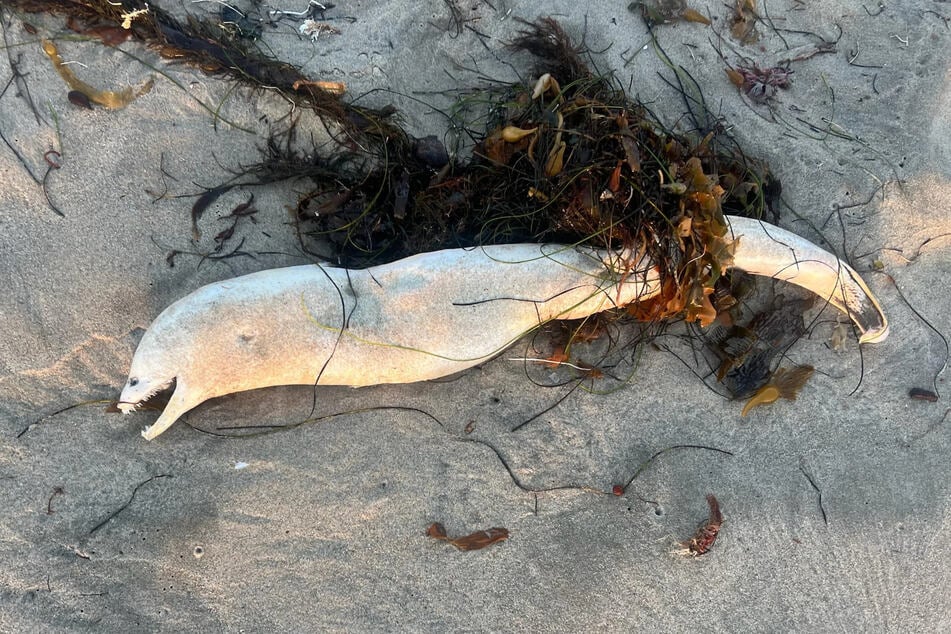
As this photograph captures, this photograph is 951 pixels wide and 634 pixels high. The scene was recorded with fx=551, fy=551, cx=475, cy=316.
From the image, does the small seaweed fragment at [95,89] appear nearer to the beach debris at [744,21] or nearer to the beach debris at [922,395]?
the beach debris at [744,21]

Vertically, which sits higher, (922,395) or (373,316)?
(373,316)

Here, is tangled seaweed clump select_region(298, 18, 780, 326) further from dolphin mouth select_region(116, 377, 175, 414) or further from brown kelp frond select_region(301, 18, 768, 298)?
dolphin mouth select_region(116, 377, 175, 414)

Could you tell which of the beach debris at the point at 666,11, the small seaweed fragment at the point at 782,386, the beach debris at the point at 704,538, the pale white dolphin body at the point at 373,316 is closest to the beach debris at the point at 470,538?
the pale white dolphin body at the point at 373,316

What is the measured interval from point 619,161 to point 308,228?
1636 millimetres

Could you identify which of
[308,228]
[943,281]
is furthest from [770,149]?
[308,228]

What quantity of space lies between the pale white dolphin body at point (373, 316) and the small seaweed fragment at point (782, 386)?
706 mm

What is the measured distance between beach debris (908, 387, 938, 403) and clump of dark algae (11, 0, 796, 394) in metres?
0.84

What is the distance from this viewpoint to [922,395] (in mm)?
3057

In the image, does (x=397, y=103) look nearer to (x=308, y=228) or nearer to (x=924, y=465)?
(x=308, y=228)

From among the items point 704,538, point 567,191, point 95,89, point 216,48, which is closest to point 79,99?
point 95,89

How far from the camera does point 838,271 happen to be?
9.55 ft

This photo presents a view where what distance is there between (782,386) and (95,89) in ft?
12.8

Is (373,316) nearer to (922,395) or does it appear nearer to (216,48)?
(216,48)

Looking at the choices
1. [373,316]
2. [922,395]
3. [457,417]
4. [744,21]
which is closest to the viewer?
[373,316]
